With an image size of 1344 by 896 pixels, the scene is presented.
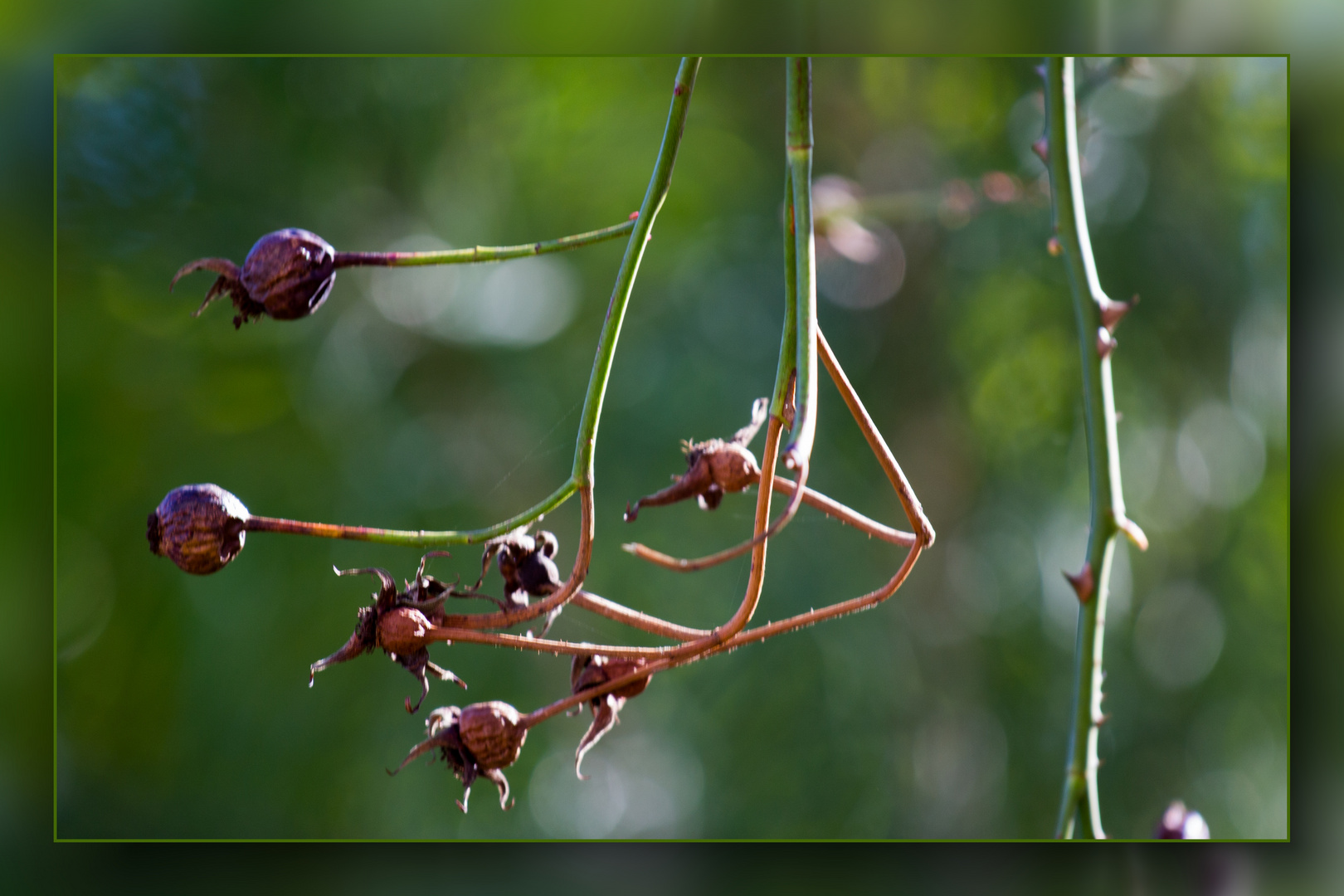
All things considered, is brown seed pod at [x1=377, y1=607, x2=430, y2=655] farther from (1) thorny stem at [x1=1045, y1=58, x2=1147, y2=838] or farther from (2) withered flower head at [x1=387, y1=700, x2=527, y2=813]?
(1) thorny stem at [x1=1045, y1=58, x2=1147, y2=838]

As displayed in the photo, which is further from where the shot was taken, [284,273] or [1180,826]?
[1180,826]

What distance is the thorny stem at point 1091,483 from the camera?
20.7 inches

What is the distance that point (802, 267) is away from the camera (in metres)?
0.35

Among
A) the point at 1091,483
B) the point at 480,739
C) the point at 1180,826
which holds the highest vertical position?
the point at 1091,483

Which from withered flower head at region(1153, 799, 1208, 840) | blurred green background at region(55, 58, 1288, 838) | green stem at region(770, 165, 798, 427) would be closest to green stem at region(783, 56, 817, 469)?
green stem at region(770, 165, 798, 427)

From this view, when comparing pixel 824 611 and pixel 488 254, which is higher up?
pixel 488 254

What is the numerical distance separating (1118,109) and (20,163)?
3.75 ft

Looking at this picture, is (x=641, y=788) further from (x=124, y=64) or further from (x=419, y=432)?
(x=124, y=64)

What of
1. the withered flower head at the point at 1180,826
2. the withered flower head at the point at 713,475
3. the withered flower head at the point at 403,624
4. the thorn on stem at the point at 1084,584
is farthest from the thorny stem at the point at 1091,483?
the withered flower head at the point at 403,624

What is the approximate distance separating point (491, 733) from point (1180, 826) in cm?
48

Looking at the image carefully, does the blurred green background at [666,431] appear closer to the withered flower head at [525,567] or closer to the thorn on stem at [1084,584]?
the thorn on stem at [1084,584]

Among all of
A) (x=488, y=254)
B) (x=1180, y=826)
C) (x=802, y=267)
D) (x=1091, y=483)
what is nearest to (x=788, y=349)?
(x=802, y=267)

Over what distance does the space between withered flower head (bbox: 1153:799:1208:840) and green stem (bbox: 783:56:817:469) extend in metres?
0.48

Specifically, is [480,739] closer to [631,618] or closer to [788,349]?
[631,618]
